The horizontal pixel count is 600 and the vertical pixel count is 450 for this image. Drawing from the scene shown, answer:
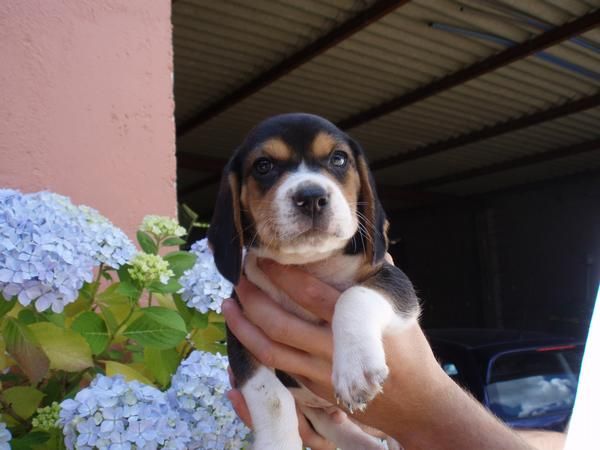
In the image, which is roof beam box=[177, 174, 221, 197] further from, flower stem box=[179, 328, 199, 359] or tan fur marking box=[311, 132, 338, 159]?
tan fur marking box=[311, 132, 338, 159]

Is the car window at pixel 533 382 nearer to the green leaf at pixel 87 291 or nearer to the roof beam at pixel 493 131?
the green leaf at pixel 87 291

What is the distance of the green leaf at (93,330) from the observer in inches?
82.0

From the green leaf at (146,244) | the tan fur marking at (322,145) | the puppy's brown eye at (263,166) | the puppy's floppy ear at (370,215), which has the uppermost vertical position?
the tan fur marking at (322,145)

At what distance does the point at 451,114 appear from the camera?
30.7ft

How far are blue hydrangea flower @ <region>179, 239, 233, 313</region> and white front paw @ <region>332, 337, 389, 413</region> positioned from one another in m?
0.69

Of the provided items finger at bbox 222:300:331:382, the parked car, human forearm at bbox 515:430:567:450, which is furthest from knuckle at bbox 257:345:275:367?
the parked car

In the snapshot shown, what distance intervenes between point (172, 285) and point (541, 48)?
19.0ft

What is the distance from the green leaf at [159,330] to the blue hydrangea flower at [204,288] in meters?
0.20

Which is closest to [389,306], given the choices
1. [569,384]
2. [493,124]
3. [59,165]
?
[59,165]

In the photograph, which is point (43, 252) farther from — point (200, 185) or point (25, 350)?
point (200, 185)

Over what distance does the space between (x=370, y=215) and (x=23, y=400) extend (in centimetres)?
123

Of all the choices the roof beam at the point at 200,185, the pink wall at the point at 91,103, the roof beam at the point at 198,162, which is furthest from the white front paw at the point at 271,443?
the roof beam at the point at 200,185

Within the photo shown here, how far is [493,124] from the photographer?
9.85 meters

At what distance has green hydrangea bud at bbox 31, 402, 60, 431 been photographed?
6.27ft
